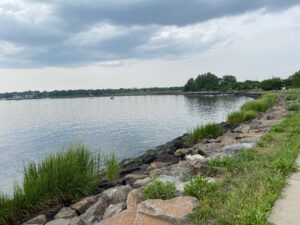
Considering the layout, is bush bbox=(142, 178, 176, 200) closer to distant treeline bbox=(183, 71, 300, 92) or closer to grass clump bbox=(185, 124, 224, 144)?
grass clump bbox=(185, 124, 224, 144)

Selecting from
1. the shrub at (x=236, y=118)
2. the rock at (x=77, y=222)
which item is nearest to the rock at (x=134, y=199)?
the rock at (x=77, y=222)

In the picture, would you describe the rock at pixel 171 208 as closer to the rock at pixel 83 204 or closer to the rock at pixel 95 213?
the rock at pixel 95 213

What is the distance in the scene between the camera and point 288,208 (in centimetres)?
541

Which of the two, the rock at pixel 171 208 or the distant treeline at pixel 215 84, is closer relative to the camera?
the rock at pixel 171 208

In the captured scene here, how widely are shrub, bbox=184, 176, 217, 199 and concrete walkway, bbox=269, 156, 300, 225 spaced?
1079 mm

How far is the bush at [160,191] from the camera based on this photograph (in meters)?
6.12

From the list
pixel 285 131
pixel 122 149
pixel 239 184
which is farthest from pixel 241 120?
pixel 239 184

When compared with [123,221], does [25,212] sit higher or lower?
lower

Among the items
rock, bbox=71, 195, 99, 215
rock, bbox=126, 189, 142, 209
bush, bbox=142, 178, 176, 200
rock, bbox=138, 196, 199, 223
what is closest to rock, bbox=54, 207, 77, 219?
rock, bbox=71, 195, 99, 215

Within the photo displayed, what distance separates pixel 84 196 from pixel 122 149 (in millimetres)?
15072

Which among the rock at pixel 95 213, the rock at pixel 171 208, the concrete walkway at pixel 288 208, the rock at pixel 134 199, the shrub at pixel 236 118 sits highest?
the rock at pixel 171 208

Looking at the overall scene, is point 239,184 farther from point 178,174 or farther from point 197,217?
point 178,174

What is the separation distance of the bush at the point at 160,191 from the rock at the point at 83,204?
319cm

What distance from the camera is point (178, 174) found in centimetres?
841
